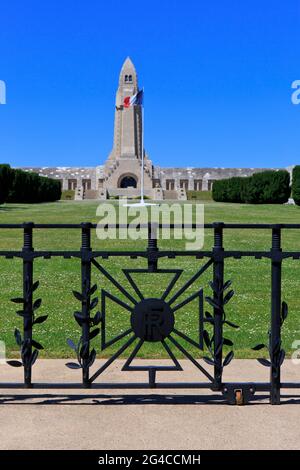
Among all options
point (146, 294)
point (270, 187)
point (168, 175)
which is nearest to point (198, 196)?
point (168, 175)

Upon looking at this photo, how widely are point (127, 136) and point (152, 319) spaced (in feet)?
279

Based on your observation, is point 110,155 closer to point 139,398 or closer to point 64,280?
point 64,280

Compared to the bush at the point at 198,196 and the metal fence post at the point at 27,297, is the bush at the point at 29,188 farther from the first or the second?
the metal fence post at the point at 27,297

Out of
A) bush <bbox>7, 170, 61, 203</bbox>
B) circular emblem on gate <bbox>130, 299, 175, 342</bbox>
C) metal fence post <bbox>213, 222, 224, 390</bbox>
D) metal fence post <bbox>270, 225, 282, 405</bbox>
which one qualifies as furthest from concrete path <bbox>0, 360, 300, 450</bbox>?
bush <bbox>7, 170, 61, 203</bbox>

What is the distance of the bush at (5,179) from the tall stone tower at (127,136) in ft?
118

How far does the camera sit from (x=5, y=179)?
159 ft

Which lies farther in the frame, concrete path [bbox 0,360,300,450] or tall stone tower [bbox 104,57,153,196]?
tall stone tower [bbox 104,57,153,196]

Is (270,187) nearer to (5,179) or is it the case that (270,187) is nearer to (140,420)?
(5,179)

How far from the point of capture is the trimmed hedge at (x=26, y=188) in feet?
167

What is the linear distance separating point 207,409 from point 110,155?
91468 millimetres

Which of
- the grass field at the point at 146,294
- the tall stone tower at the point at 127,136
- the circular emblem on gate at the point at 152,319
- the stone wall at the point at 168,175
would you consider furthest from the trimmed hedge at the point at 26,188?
the circular emblem on gate at the point at 152,319

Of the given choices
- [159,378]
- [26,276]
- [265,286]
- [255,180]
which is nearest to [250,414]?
[159,378]

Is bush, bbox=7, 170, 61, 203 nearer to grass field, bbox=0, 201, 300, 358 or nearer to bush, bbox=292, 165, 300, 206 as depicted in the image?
bush, bbox=292, 165, 300, 206

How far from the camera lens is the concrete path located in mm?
3240
